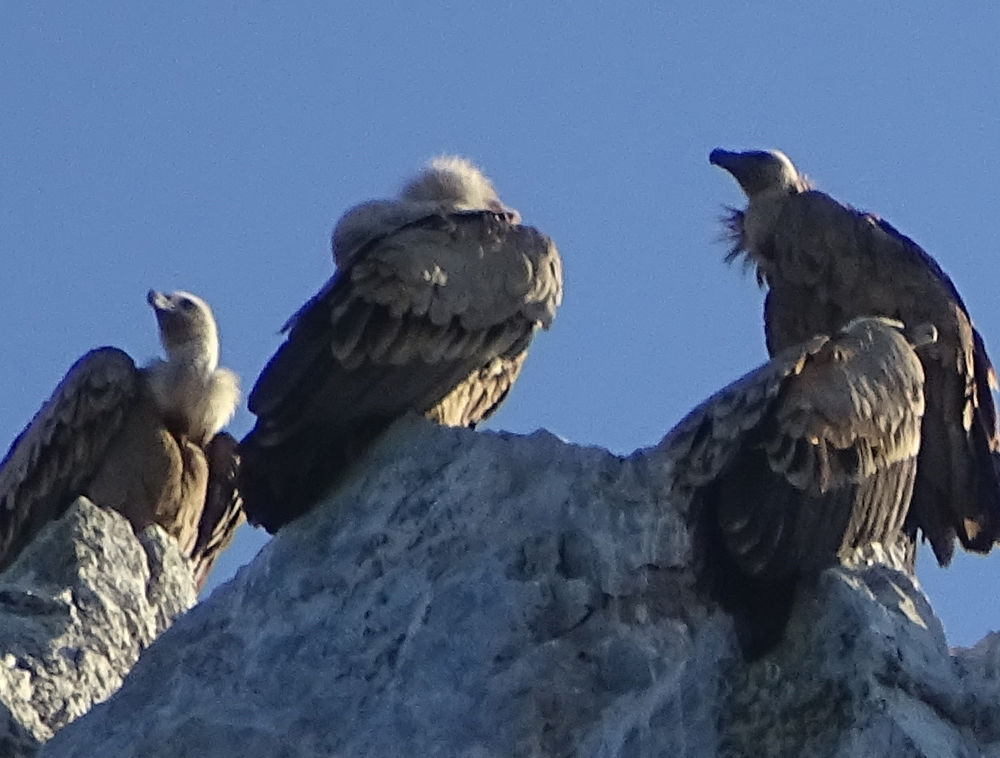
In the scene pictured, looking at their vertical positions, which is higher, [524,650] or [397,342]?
[397,342]

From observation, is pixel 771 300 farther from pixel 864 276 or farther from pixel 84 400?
pixel 84 400

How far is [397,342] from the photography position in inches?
327

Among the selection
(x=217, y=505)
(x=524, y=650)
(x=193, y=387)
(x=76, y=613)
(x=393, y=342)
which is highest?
(x=193, y=387)

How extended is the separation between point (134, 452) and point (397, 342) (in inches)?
98.9

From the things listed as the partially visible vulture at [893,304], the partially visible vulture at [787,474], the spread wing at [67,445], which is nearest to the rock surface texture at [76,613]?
the spread wing at [67,445]

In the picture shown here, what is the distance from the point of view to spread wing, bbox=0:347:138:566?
10.4 meters

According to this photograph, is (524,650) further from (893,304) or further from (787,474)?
(893,304)

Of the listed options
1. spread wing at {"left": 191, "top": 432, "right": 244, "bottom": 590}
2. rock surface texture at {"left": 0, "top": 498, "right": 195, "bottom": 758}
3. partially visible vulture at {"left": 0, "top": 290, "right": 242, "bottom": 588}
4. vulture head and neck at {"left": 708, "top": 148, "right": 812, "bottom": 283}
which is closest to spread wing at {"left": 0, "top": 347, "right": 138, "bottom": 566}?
partially visible vulture at {"left": 0, "top": 290, "right": 242, "bottom": 588}

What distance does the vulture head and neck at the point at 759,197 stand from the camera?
1092cm

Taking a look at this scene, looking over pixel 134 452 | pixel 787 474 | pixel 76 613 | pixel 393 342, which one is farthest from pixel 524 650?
pixel 134 452

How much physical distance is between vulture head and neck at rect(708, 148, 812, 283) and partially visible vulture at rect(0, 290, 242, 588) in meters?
2.24

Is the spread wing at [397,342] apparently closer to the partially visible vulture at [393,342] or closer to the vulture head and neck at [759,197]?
the partially visible vulture at [393,342]

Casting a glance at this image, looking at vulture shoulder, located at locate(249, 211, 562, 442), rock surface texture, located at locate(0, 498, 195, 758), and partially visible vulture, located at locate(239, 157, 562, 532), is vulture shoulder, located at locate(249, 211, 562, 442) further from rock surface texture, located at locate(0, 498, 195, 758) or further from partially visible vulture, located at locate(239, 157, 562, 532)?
rock surface texture, located at locate(0, 498, 195, 758)

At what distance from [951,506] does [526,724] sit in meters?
3.71
